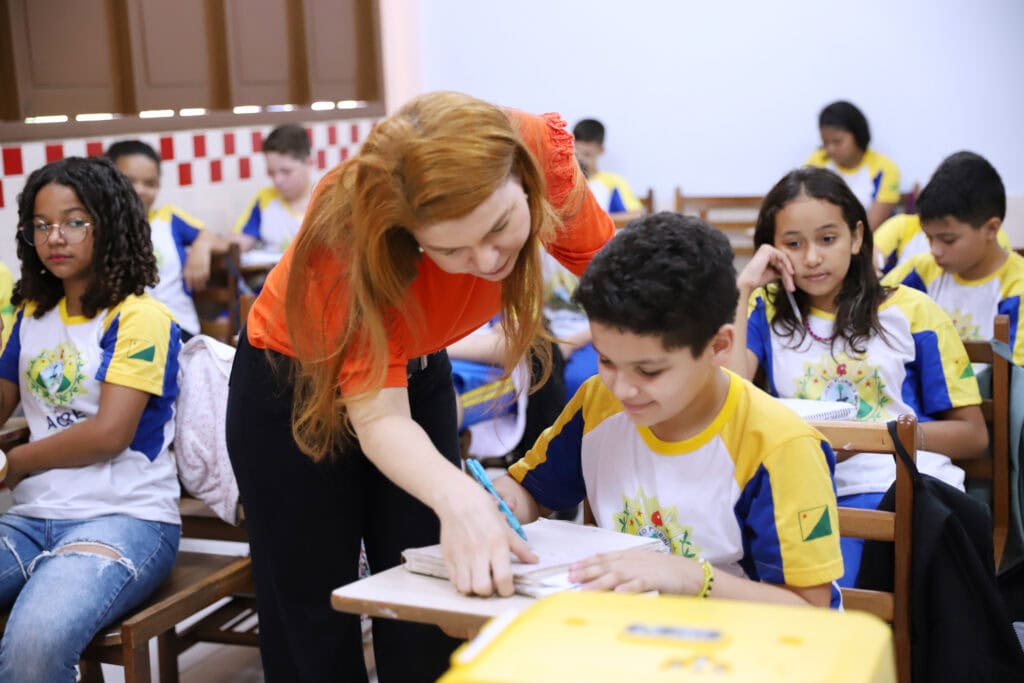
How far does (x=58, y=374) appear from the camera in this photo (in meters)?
2.19

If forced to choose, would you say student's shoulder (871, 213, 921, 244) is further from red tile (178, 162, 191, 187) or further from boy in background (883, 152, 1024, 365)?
red tile (178, 162, 191, 187)

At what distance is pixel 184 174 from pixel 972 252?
303cm

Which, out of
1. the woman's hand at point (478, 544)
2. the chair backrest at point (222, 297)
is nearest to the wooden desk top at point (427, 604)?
the woman's hand at point (478, 544)

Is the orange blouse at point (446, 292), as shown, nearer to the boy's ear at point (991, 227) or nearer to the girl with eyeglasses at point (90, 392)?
the girl with eyeglasses at point (90, 392)

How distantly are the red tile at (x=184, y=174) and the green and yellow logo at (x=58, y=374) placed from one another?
238cm

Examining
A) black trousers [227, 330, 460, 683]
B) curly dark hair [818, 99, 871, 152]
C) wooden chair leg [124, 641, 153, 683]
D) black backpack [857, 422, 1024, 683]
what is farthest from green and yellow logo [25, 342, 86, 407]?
curly dark hair [818, 99, 871, 152]

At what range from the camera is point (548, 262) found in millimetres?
3289

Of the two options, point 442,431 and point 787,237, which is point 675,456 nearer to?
point 442,431

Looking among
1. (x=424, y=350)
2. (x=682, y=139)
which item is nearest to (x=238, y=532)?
(x=424, y=350)

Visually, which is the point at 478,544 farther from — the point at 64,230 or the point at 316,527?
the point at 64,230

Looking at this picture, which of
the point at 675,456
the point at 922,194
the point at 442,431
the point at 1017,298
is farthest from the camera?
the point at 922,194

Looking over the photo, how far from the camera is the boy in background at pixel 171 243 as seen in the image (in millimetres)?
3850

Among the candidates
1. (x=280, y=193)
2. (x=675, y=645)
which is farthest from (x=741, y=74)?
(x=675, y=645)

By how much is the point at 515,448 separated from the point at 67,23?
2282 mm
